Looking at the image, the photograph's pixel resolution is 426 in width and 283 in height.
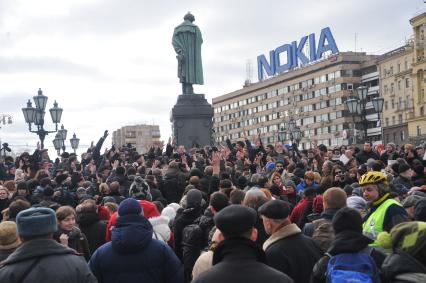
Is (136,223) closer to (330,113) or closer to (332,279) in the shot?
(332,279)

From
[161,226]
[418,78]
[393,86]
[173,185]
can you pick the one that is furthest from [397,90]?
[161,226]

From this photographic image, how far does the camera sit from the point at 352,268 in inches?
186

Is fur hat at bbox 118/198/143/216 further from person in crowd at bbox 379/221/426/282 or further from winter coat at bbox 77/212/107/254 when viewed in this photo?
winter coat at bbox 77/212/107/254

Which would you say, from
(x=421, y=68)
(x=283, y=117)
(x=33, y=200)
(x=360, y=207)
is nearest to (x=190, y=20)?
(x=33, y=200)

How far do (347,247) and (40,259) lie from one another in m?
2.49

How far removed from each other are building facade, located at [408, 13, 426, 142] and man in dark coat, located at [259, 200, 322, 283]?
3319 inches

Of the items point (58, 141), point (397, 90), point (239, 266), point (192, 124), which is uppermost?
point (397, 90)

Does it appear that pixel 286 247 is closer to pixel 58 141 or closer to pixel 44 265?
pixel 44 265

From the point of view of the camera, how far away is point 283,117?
12838 centimetres

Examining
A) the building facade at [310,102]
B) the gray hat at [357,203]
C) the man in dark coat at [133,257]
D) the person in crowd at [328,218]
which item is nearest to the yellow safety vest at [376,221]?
the person in crowd at [328,218]

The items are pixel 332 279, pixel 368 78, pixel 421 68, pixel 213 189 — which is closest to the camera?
pixel 332 279

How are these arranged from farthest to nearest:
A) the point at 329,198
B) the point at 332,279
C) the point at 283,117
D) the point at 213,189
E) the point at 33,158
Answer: the point at 283,117
the point at 33,158
the point at 213,189
the point at 329,198
the point at 332,279

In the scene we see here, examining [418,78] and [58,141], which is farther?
[418,78]

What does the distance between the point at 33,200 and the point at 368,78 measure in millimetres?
104600
